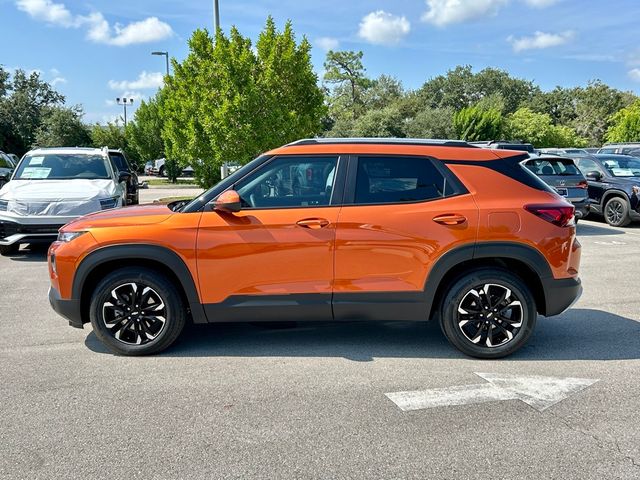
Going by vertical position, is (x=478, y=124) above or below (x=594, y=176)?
above

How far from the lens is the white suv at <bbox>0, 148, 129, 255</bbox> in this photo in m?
8.67

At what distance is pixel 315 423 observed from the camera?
11.3 feet

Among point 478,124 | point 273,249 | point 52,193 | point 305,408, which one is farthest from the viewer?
point 478,124

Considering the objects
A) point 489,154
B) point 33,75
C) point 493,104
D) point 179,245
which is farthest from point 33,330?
point 493,104

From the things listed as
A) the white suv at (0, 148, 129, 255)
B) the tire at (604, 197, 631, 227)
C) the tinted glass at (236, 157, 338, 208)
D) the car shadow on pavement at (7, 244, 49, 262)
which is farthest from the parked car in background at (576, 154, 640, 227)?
the car shadow on pavement at (7, 244, 49, 262)

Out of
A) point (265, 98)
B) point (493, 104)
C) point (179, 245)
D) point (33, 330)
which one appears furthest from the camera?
point (493, 104)

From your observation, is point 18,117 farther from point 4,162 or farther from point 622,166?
point 622,166

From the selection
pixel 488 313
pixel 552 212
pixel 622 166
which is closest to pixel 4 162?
pixel 488 313

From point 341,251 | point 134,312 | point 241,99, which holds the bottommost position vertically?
point 134,312

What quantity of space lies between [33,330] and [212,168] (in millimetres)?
12625

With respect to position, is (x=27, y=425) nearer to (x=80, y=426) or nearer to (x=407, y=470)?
(x=80, y=426)

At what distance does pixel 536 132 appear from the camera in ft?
172

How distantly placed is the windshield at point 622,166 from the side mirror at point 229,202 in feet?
40.7

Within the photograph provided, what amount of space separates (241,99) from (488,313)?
11.8 meters
